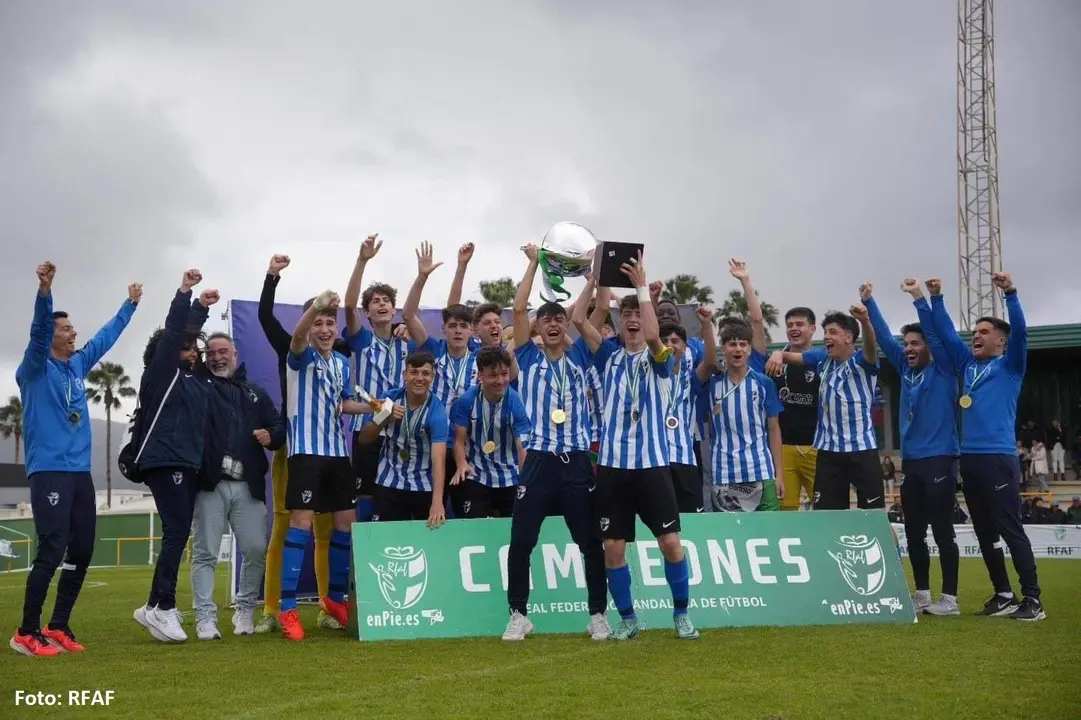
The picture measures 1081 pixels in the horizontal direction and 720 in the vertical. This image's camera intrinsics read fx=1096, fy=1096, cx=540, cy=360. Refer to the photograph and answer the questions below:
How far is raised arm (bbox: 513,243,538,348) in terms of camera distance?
7.93 meters

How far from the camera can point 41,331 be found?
7590 millimetres

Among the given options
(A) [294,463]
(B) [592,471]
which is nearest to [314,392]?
(A) [294,463]

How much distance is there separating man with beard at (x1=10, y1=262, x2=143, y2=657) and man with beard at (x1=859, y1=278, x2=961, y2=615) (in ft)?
21.2

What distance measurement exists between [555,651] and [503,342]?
334 centimetres

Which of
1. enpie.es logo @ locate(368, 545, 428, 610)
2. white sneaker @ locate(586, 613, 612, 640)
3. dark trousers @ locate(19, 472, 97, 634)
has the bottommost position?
white sneaker @ locate(586, 613, 612, 640)

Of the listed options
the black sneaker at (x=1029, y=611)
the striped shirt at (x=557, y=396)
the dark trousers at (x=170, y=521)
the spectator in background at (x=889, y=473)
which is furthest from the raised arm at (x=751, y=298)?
the spectator in background at (x=889, y=473)

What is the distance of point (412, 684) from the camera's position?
5.91 meters

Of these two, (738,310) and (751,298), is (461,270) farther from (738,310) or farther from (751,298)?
(738,310)

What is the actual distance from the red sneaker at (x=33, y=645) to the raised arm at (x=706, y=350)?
5.17 m

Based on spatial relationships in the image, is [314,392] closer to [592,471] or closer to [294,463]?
[294,463]

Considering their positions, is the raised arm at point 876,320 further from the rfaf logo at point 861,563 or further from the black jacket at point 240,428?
the black jacket at point 240,428

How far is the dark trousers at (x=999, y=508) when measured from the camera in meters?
9.03

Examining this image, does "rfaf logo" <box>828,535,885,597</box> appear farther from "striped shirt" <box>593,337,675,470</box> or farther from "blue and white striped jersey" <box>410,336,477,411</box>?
"blue and white striped jersey" <box>410,336,477,411</box>

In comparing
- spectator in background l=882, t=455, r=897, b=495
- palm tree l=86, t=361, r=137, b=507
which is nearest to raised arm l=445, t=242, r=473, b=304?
spectator in background l=882, t=455, r=897, b=495
